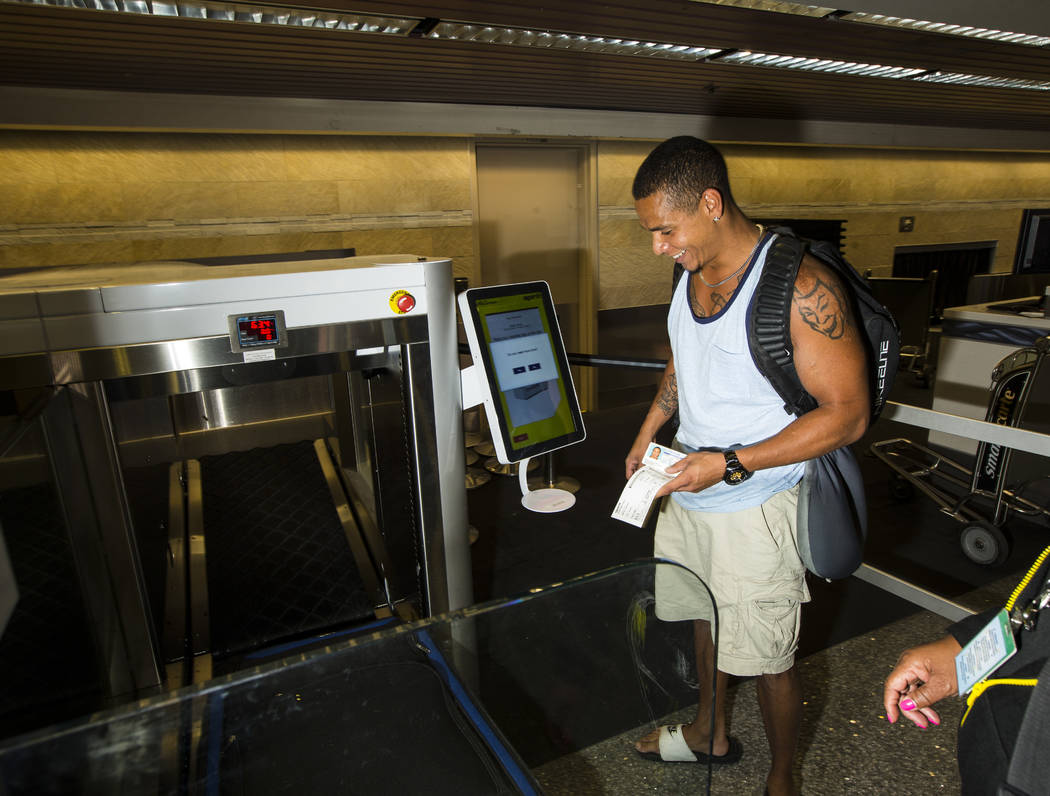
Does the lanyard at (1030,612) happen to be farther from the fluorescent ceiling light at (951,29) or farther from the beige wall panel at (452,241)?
the beige wall panel at (452,241)

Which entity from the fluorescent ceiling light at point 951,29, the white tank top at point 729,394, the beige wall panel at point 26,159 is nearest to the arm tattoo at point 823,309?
the white tank top at point 729,394

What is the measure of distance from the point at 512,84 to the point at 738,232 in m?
3.24

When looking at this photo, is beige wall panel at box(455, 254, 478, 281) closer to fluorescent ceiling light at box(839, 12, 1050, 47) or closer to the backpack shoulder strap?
fluorescent ceiling light at box(839, 12, 1050, 47)

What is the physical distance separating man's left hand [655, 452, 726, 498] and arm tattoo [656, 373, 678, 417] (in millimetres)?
455

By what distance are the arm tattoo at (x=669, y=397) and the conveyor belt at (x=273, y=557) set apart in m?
1.35

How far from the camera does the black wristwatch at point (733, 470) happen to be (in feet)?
5.11

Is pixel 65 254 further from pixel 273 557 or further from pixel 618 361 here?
pixel 618 361

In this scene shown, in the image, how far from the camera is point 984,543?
3.04 metres

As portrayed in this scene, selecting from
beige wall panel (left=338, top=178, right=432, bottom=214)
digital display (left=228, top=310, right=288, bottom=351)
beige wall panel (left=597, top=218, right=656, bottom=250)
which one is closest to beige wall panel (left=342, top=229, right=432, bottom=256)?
beige wall panel (left=338, top=178, right=432, bottom=214)

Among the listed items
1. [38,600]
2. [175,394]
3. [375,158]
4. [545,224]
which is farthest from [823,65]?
[38,600]

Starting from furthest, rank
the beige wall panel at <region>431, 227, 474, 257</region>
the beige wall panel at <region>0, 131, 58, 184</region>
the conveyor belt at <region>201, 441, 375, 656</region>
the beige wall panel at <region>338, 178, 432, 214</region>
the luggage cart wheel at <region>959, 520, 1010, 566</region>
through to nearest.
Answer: the beige wall panel at <region>431, 227, 474, 257</region>, the beige wall panel at <region>338, 178, 432, 214</region>, the beige wall panel at <region>0, 131, 58, 184</region>, the luggage cart wheel at <region>959, 520, 1010, 566</region>, the conveyor belt at <region>201, 441, 375, 656</region>

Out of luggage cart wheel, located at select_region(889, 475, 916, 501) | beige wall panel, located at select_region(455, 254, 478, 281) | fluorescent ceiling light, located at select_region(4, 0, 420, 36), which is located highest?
fluorescent ceiling light, located at select_region(4, 0, 420, 36)

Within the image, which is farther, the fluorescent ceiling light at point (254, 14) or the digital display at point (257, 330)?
the fluorescent ceiling light at point (254, 14)

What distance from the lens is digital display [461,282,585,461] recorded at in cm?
194
